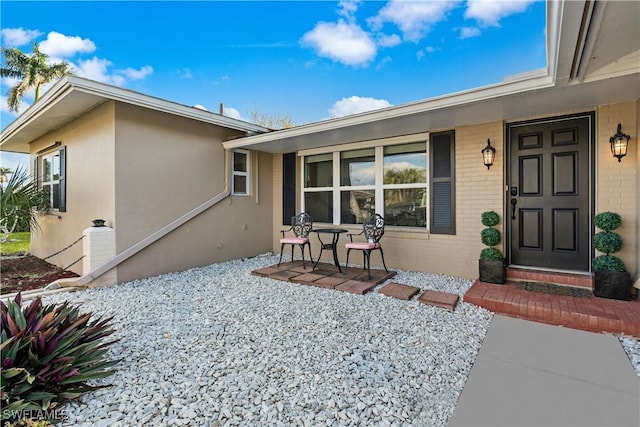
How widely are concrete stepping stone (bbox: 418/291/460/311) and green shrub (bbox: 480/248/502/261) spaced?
837 millimetres

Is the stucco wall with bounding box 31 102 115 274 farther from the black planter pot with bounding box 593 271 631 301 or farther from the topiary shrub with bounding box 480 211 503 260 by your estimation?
the black planter pot with bounding box 593 271 631 301

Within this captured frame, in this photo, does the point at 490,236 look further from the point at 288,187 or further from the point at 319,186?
the point at 288,187

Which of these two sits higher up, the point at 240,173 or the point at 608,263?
the point at 240,173

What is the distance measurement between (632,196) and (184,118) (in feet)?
21.4

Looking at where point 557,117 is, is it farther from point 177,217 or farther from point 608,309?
point 177,217

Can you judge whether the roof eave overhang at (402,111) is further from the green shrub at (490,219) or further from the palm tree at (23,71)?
the palm tree at (23,71)

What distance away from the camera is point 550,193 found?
4117mm

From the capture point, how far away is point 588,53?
2.52 meters

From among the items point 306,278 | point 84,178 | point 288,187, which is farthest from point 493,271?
point 84,178

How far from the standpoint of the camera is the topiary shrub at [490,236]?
13.5 ft

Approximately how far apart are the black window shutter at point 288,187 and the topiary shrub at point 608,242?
16.3ft

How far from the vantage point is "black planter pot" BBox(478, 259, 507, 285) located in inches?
159

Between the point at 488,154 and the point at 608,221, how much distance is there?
1.56 metres

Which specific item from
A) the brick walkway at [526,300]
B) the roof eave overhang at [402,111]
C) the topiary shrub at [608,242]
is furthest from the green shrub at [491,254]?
the roof eave overhang at [402,111]
